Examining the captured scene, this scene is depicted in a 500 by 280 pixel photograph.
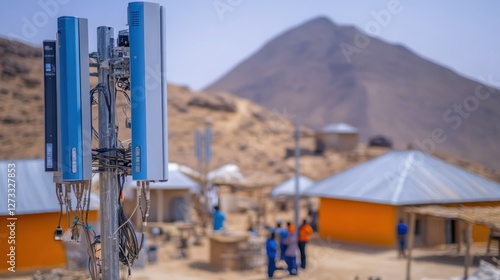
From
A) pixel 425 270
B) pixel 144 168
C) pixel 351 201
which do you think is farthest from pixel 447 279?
pixel 144 168

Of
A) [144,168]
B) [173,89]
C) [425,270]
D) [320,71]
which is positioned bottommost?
[425,270]

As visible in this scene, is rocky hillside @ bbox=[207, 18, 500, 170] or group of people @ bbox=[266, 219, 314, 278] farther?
rocky hillside @ bbox=[207, 18, 500, 170]

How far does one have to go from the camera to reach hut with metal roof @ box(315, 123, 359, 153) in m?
47.5

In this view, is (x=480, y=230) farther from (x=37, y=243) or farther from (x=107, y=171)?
(x=107, y=171)

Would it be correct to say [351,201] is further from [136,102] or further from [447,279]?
[136,102]

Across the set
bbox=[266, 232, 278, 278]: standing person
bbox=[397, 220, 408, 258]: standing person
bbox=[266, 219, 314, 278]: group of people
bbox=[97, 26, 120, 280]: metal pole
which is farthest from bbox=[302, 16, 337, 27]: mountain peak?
bbox=[97, 26, 120, 280]: metal pole

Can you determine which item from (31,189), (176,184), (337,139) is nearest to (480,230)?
(176,184)

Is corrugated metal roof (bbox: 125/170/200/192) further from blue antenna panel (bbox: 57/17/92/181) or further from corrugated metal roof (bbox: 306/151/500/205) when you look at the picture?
blue antenna panel (bbox: 57/17/92/181)

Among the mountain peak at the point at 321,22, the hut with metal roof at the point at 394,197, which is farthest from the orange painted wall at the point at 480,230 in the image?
the mountain peak at the point at 321,22

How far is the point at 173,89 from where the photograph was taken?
6575 cm

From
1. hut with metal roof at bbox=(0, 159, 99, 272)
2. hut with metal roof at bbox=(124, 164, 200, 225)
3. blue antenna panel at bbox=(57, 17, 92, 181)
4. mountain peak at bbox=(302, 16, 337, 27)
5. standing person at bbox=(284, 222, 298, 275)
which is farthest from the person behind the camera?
mountain peak at bbox=(302, 16, 337, 27)

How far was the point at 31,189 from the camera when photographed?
52.1 feet

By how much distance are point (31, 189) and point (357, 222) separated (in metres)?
12.1

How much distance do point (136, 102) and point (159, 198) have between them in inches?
857
